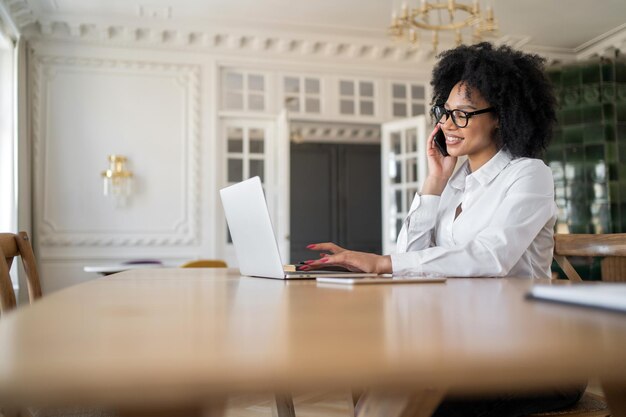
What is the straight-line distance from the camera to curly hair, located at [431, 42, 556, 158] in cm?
163

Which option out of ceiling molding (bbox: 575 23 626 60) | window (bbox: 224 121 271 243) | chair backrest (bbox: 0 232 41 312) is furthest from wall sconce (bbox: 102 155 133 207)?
ceiling molding (bbox: 575 23 626 60)

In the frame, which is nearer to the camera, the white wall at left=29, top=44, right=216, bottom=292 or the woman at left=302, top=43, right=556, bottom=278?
the woman at left=302, top=43, right=556, bottom=278

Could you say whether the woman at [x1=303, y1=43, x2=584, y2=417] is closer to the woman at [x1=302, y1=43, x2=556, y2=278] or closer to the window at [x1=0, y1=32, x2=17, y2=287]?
the woman at [x1=302, y1=43, x2=556, y2=278]

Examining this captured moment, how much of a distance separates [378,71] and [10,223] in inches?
144

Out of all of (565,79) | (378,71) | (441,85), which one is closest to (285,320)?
(441,85)

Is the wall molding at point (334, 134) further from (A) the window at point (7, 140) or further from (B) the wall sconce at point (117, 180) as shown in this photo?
(A) the window at point (7, 140)

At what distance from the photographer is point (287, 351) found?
0.37m

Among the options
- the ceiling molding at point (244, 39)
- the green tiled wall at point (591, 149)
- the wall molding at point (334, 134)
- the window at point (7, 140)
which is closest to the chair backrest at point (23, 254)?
the window at point (7, 140)

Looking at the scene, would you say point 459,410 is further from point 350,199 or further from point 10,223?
point 350,199

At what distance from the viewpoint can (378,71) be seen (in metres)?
5.90

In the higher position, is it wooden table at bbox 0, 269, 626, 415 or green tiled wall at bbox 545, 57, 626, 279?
green tiled wall at bbox 545, 57, 626, 279

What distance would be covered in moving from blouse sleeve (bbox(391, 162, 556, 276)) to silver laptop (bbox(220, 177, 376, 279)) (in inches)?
5.3

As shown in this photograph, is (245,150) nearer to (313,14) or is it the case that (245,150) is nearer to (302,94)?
(302,94)

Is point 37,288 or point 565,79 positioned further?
point 565,79
